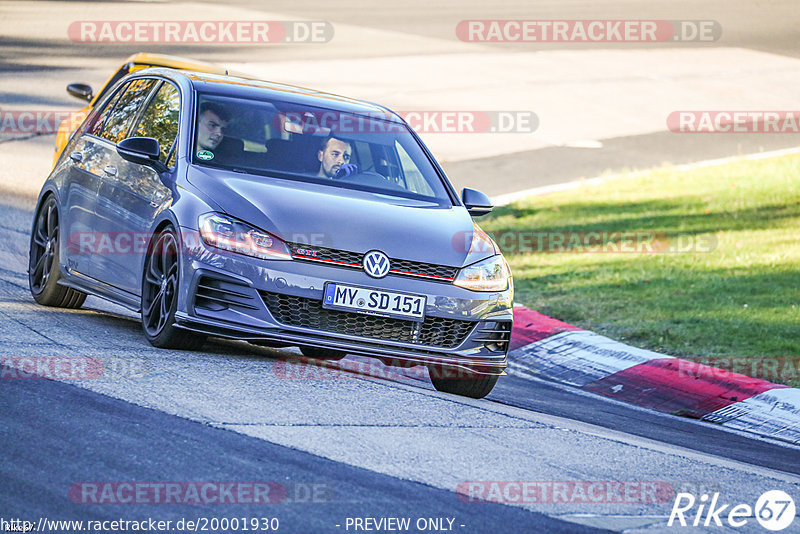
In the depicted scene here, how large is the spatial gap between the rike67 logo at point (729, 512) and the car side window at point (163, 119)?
12.6ft

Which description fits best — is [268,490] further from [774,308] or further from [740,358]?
[774,308]

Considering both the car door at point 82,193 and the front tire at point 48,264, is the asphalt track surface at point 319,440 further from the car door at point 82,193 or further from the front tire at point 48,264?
the car door at point 82,193

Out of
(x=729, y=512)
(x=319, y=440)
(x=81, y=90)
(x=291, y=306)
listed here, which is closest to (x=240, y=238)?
(x=291, y=306)

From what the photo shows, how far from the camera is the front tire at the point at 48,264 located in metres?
9.07

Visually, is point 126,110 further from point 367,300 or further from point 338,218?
point 367,300

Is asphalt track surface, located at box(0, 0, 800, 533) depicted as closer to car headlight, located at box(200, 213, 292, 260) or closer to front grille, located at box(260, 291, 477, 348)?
front grille, located at box(260, 291, 477, 348)

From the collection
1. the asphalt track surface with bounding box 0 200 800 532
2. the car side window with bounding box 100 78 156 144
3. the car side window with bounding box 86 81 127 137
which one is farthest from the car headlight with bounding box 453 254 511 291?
the car side window with bounding box 86 81 127 137

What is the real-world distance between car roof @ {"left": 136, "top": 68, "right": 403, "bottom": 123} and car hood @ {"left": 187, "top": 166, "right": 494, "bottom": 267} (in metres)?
0.87

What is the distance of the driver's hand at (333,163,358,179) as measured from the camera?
27.2 feet

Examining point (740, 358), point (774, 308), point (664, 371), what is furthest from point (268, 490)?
point (774, 308)

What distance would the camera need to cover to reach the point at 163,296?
24.8 ft

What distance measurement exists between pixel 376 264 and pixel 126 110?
2.78m

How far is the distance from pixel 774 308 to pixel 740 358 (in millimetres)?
1455

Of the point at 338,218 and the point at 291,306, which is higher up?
the point at 338,218
